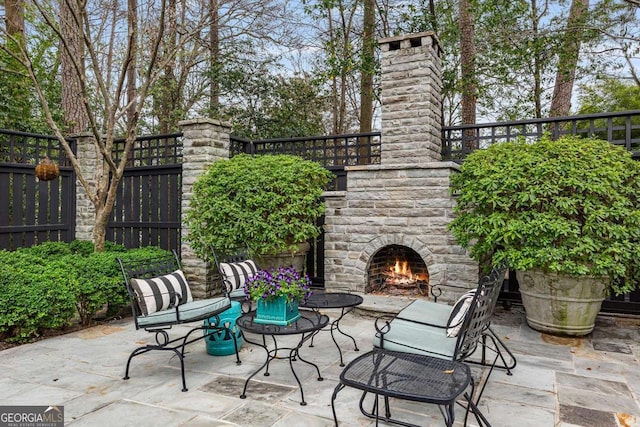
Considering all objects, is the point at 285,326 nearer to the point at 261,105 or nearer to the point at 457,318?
the point at 457,318

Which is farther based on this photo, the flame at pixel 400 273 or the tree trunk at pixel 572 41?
the tree trunk at pixel 572 41

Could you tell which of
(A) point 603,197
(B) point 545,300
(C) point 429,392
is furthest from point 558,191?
(C) point 429,392

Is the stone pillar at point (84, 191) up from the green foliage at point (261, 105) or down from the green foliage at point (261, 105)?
down

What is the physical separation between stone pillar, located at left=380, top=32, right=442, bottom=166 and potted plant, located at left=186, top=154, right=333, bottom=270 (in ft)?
3.81

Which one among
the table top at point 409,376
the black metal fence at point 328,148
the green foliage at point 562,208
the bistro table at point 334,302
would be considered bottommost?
the table top at point 409,376

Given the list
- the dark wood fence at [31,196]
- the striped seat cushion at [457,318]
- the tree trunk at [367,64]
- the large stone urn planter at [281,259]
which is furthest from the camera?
the tree trunk at [367,64]

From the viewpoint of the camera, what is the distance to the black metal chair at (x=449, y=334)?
2596mm

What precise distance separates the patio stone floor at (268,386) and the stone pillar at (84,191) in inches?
121

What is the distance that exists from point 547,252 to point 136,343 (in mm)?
4114

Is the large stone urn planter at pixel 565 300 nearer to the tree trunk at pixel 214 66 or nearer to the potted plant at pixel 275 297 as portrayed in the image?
the potted plant at pixel 275 297

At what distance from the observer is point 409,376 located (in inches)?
94.9

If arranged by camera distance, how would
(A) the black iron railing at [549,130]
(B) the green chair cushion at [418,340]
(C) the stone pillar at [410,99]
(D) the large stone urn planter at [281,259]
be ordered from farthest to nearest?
(D) the large stone urn planter at [281,259] < (C) the stone pillar at [410,99] < (A) the black iron railing at [549,130] < (B) the green chair cushion at [418,340]

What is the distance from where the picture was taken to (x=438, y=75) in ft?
19.4

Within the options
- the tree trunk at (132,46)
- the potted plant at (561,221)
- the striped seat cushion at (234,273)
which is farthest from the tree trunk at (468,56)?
the striped seat cushion at (234,273)
